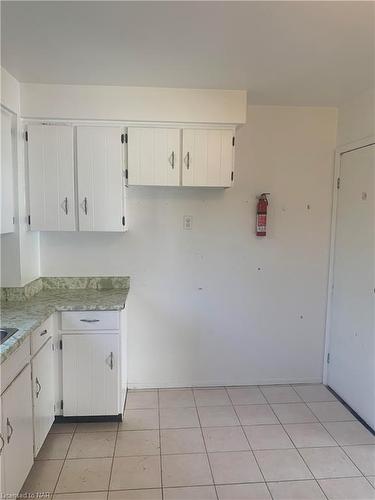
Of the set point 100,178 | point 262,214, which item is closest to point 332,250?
point 262,214

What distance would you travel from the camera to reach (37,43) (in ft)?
6.20

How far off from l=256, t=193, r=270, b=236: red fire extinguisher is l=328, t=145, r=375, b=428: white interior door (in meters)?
0.64

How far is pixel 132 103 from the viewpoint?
256 centimetres

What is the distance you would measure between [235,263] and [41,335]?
1652 mm

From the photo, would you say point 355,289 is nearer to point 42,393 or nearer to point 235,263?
point 235,263

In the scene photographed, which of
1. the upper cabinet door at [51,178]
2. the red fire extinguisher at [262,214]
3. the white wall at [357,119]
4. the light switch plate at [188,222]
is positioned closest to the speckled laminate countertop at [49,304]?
the upper cabinet door at [51,178]

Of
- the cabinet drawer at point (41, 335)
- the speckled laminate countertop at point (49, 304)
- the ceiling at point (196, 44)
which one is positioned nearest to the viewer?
the ceiling at point (196, 44)

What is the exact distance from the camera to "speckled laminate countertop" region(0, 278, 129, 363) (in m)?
1.93

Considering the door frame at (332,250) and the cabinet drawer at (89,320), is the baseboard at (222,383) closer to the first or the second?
the door frame at (332,250)

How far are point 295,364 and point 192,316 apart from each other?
1.07 metres

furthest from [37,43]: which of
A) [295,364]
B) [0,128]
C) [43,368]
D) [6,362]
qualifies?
[295,364]

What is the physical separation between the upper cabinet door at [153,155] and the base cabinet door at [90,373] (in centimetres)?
118

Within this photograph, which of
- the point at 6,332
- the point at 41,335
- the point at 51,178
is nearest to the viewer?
the point at 6,332

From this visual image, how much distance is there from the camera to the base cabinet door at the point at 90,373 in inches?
98.3
